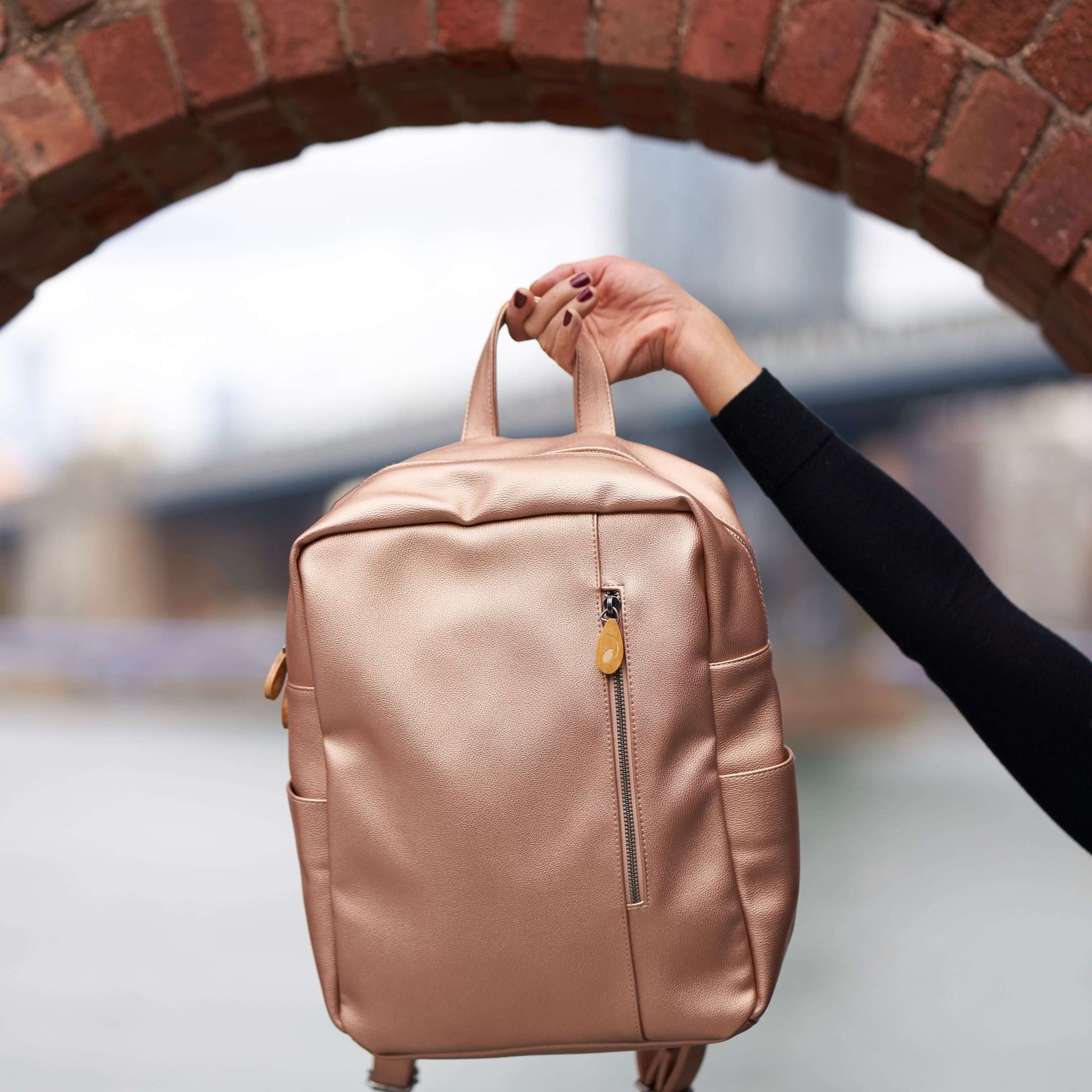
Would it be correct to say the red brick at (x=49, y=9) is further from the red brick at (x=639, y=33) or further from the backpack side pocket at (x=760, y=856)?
the backpack side pocket at (x=760, y=856)

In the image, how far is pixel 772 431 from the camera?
854 millimetres

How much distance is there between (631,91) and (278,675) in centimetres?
69

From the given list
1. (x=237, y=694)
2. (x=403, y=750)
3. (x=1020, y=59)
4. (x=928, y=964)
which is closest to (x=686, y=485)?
(x=403, y=750)

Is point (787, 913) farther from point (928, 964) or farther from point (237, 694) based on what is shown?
point (237, 694)

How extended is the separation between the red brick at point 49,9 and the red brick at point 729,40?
0.61m

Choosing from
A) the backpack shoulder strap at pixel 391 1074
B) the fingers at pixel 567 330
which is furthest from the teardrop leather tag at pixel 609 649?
the backpack shoulder strap at pixel 391 1074

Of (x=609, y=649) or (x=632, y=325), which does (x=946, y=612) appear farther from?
(x=632, y=325)

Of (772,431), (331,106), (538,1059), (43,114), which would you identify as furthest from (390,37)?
(538,1059)

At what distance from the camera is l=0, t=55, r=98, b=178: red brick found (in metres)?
1.06

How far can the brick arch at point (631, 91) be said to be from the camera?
3.29 ft

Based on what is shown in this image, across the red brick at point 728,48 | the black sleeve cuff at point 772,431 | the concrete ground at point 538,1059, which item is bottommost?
the concrete ground at point 538,1059

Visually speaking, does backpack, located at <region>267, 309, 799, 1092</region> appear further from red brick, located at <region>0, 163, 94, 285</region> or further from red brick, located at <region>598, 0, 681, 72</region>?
red brick, located at <region>0, 163, 94, 285</region>

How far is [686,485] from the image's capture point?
882mm

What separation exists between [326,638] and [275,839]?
5.62 metres
